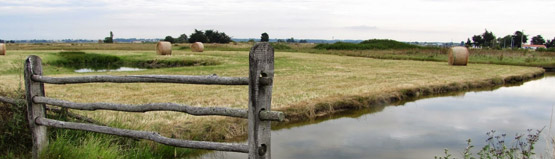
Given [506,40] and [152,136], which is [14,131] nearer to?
[152,136]

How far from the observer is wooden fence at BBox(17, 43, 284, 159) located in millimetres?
4387

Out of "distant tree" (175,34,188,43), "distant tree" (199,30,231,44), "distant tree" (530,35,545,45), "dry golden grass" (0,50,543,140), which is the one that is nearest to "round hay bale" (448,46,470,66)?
"dry golden grass" (0,50,543,140)

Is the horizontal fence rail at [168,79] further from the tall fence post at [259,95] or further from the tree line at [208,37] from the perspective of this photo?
the tree line at [208,37]

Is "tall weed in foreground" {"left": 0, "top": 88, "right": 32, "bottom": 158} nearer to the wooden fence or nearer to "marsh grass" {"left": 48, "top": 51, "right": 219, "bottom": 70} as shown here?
the wooden fence

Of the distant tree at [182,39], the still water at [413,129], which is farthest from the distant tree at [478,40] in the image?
the still water at [413,129]

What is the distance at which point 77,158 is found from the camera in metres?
5.53

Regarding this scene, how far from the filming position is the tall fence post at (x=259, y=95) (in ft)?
14.2

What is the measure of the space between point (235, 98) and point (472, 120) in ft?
20.5

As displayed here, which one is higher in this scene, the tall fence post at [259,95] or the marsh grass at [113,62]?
the tall fence post at [259,95]

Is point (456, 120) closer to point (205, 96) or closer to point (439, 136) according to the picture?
point (439, 136)

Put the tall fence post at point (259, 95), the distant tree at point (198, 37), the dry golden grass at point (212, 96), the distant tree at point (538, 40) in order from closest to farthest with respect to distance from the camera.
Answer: the tall fence post at point (259, 95) → the dry golden grass at point (212, 96) → the distant tree at point (198, 37) → the distant tree at point (538, 40)

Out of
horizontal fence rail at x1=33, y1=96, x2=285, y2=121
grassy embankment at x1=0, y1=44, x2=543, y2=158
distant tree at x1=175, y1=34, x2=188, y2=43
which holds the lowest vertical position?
grassy embankment at x1=0, y1=44, x2=543, y2=158

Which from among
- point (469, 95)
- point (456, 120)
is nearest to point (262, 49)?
point (456, 120)

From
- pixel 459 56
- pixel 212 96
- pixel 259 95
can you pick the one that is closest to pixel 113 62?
pixel 212 96
